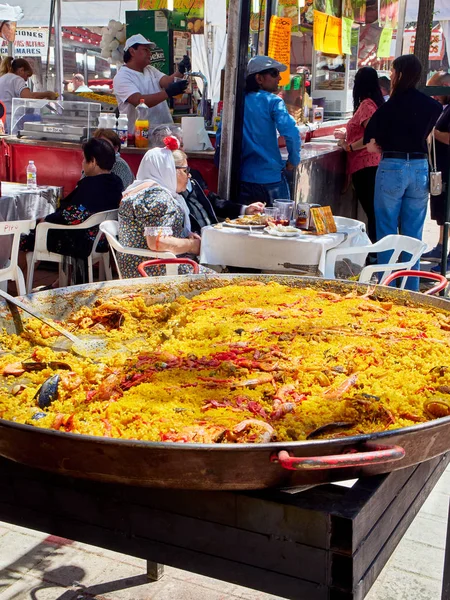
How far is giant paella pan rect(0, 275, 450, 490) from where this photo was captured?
4.57 ft

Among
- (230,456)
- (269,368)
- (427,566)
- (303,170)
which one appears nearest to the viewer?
(230,456)

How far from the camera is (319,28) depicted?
28.2ft

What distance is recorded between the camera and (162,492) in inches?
60.2

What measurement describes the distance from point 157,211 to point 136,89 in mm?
3555

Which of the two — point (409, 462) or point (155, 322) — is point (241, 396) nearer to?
point (409, 462)

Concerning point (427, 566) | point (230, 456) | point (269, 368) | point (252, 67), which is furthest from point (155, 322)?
point (252, 67)

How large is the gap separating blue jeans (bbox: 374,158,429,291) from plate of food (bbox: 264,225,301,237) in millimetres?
1895

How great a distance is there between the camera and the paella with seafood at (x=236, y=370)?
1.62 m

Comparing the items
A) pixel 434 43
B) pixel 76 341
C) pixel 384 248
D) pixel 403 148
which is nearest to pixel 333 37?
pixel 403 148

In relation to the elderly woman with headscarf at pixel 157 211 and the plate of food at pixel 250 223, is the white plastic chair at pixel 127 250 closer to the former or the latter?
the elderly woman with headscarf at pixel 157 211

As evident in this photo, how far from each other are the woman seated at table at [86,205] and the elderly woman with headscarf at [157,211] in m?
0.91

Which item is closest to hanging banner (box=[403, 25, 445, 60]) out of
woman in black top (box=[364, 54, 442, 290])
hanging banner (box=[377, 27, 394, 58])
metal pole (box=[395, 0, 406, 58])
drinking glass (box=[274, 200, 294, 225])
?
A: hanging banner (box=[377, 27, 394, 58])

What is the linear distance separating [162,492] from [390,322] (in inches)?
48.1

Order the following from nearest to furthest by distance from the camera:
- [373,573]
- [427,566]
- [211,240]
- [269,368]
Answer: [373,573]
[269,368]
[427,566]
[211,240]
